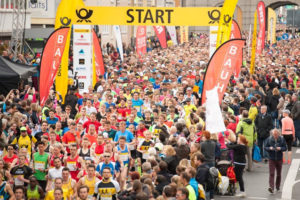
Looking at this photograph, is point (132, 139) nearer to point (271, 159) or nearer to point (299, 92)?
point (271, 159)

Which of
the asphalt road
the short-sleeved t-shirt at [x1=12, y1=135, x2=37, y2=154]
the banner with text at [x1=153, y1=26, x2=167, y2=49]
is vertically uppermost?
the banner with text at [x1=153, y1=26, x2=167, y2=49]

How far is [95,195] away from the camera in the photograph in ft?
37.9

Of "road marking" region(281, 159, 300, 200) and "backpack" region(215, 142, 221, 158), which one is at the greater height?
"backpack" region(215, 142, 221, 158)

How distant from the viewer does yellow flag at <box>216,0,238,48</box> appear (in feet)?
72.8

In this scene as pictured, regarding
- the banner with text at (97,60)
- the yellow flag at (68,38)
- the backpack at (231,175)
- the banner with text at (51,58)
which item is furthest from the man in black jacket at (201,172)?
the banner with text at (97,60)

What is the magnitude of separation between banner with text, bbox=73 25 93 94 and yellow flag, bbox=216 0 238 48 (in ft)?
16.6

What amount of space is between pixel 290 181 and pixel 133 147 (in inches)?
152

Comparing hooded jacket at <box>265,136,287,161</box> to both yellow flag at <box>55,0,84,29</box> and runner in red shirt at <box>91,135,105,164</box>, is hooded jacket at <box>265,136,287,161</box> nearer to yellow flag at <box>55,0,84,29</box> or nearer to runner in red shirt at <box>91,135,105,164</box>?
runner in red shirt at <box>91,135,105,164</box>

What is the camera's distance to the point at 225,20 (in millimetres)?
22344

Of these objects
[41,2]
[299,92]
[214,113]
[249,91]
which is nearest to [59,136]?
[214,113]

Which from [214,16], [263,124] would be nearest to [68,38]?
[214,16]

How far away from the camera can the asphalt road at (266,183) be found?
1495 centimetres

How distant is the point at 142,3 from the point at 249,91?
1845 inches

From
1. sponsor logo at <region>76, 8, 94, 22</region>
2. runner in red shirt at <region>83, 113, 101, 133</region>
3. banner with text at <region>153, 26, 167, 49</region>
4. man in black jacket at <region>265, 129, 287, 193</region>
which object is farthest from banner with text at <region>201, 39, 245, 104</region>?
banner with text at <region>153, 26, 167, 49</region>
